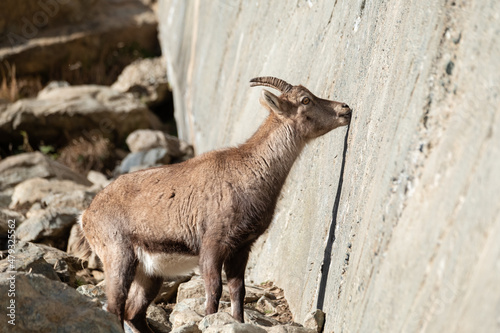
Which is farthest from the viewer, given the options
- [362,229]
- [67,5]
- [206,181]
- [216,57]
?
[67,5]

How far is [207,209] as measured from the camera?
568cm

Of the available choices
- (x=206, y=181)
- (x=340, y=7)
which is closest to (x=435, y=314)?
(x=206, y=181)

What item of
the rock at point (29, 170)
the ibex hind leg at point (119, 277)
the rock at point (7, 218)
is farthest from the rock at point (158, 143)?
the ibex hind leg at point (119, 277)

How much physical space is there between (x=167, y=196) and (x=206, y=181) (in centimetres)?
43

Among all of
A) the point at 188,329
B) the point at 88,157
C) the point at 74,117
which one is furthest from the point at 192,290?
the point at 74,117

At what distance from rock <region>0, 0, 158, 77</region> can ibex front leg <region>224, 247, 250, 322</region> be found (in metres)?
13.2

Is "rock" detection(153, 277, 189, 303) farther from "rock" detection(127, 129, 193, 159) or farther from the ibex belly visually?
"rock" detection(127, 129, 193, 159)

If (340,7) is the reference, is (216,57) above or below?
below

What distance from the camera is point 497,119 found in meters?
2.53

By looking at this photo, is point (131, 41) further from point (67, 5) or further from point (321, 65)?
point (321, 65)

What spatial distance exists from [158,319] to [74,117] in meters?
9.03

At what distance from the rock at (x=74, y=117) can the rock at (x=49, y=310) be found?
1068cm

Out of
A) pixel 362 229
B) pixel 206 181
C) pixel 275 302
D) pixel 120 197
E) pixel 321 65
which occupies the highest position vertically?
pixel 321 65

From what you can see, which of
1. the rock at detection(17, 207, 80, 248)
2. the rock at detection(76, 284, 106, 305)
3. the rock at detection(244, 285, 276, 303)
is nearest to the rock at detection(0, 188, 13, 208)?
the rock at detection(17, 207, 80, 248)
